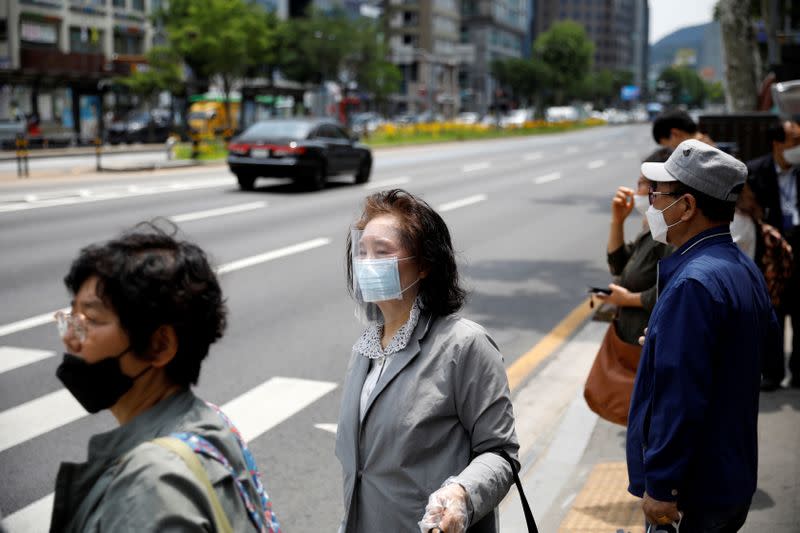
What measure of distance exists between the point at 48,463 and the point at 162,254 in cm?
395

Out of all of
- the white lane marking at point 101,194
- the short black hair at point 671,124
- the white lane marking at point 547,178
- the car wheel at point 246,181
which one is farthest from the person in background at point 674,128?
the white lane marking at point 547,178

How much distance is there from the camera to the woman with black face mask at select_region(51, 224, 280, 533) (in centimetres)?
184

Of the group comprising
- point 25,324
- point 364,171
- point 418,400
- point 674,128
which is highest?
point 674,128

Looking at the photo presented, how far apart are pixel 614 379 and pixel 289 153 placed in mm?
18410

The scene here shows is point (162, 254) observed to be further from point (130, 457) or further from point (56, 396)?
point (56, 396)

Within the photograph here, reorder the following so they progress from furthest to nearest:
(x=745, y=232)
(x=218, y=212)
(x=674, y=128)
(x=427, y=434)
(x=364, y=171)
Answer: (x=364, y=171) → (x=218, y=212) → (x=674, y=128) → (x=745, y=232) → (x=427, y=434)

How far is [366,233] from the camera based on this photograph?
2.87 meters

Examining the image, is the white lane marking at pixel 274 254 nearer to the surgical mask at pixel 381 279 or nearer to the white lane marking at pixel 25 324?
the white lane marking at pixel 25 324

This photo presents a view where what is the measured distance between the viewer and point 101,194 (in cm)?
2081

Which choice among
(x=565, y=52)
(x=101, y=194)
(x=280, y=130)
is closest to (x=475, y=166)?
(x=280, y=130)

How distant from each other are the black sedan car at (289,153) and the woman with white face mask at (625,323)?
59.2ft

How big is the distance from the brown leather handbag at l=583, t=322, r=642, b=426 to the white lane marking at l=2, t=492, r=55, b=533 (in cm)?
258

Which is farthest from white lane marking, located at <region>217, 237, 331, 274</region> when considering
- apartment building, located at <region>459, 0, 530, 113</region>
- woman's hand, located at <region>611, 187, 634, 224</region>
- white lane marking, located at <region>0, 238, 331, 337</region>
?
apartment building, located at <region>459, 0, 530, 113</region>

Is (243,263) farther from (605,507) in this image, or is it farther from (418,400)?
(418,400)
